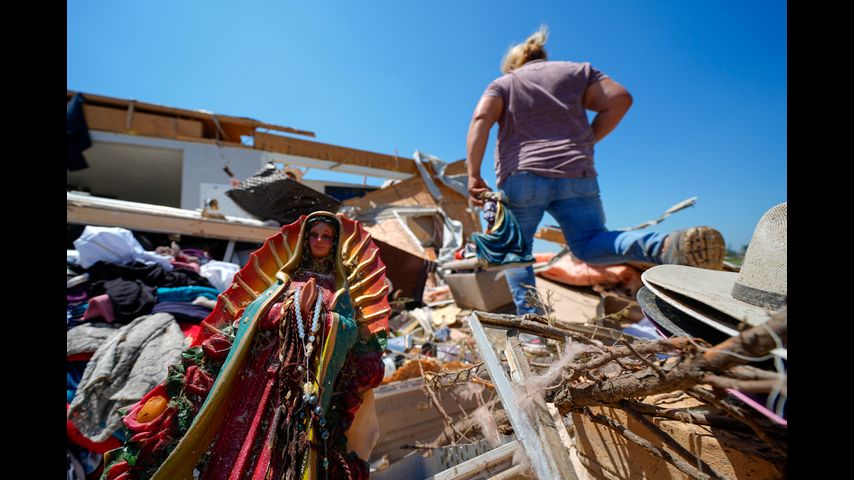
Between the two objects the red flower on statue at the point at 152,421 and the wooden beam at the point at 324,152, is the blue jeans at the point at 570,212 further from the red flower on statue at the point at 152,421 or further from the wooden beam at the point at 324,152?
the wooden beam at the point at 324,152

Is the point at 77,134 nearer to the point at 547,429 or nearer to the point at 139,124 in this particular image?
the point at 139,124

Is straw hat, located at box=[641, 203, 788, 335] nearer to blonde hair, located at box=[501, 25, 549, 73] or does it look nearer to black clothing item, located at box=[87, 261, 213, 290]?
blonde hair, located at box=[501, 25, 549, 73]

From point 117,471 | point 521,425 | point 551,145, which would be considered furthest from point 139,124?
point 521,425

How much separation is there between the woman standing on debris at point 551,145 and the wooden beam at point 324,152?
7031 mm

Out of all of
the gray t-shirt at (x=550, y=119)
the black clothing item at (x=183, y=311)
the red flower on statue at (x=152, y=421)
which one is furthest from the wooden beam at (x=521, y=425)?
the black clothing item at (x=183, y=311)

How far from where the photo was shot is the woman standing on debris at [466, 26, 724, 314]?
7.22ft

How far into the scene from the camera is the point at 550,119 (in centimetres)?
229

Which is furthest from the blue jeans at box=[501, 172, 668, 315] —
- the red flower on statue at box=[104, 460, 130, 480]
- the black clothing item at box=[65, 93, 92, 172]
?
the black clothing item at box=[65, 93, 92, 172]

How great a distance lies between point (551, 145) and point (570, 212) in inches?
19.5

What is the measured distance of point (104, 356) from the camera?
1.98 meters

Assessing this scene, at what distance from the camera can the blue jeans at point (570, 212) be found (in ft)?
6.81

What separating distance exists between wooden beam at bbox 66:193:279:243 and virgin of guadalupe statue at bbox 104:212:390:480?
3.32 metres
